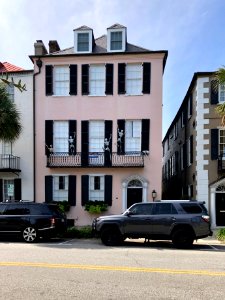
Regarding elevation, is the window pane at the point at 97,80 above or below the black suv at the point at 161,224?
above

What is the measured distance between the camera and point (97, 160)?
23016 mm

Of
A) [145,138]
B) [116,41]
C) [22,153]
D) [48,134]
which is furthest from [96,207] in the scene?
[116,41]

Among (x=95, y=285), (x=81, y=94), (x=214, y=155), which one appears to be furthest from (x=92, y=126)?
(x=95, y=285)

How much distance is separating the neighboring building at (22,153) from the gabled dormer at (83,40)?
11.2ft

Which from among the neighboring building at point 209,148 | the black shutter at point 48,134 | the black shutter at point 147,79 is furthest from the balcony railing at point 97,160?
the black shutter at point 147,79

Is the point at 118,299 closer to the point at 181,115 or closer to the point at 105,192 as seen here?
the point at 105,192

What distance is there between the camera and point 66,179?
76.8 ft

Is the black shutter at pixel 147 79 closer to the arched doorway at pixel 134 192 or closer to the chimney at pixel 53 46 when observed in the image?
the arched doorway at pixel 134 192

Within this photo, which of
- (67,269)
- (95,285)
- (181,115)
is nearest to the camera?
(95,285)

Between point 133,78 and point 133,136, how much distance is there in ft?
11.9

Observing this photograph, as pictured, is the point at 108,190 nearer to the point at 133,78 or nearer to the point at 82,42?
the point at 133,78

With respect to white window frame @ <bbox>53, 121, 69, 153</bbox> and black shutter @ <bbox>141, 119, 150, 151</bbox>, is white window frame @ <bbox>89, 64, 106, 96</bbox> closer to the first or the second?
white window frame @ <bbox>53, 121, 69, 153</bbox>

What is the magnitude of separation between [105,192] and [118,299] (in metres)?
16.6

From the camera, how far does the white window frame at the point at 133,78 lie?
917 inches
